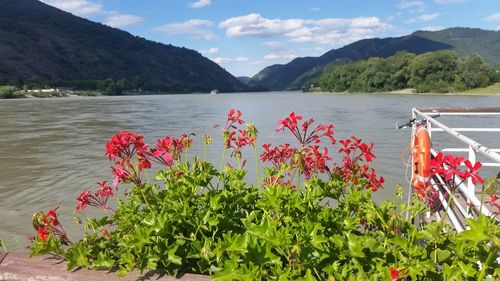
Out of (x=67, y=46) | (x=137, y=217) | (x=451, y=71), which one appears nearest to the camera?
(x=137, y=217)

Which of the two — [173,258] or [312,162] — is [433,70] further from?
[173,258]

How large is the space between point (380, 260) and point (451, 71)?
122m

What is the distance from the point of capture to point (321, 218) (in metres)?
2.21

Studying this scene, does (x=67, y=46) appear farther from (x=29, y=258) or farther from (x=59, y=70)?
(x=29, y=258)

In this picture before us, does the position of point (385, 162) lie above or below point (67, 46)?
below

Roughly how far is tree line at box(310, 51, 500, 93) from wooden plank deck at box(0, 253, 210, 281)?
364 ft

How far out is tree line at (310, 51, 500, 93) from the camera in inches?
4026

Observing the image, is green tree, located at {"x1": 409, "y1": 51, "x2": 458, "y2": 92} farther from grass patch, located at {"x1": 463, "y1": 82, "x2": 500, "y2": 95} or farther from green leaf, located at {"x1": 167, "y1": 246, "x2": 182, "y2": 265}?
green leaf, located at {"x1": 167, "y1": 246, "x2": 182, "y2": 265}

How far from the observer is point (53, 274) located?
6.91 ft

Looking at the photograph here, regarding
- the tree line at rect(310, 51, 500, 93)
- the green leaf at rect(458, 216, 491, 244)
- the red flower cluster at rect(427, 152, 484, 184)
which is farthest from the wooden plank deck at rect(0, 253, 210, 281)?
the tree line at rect(310, 51, 500, 93)

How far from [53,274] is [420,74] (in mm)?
121283

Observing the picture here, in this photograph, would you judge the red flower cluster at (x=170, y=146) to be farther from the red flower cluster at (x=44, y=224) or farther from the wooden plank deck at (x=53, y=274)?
the wooden plank deck at (x=53, y=274)

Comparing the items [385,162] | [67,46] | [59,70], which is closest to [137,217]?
[385,162]

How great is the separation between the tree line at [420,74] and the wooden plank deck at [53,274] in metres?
111
